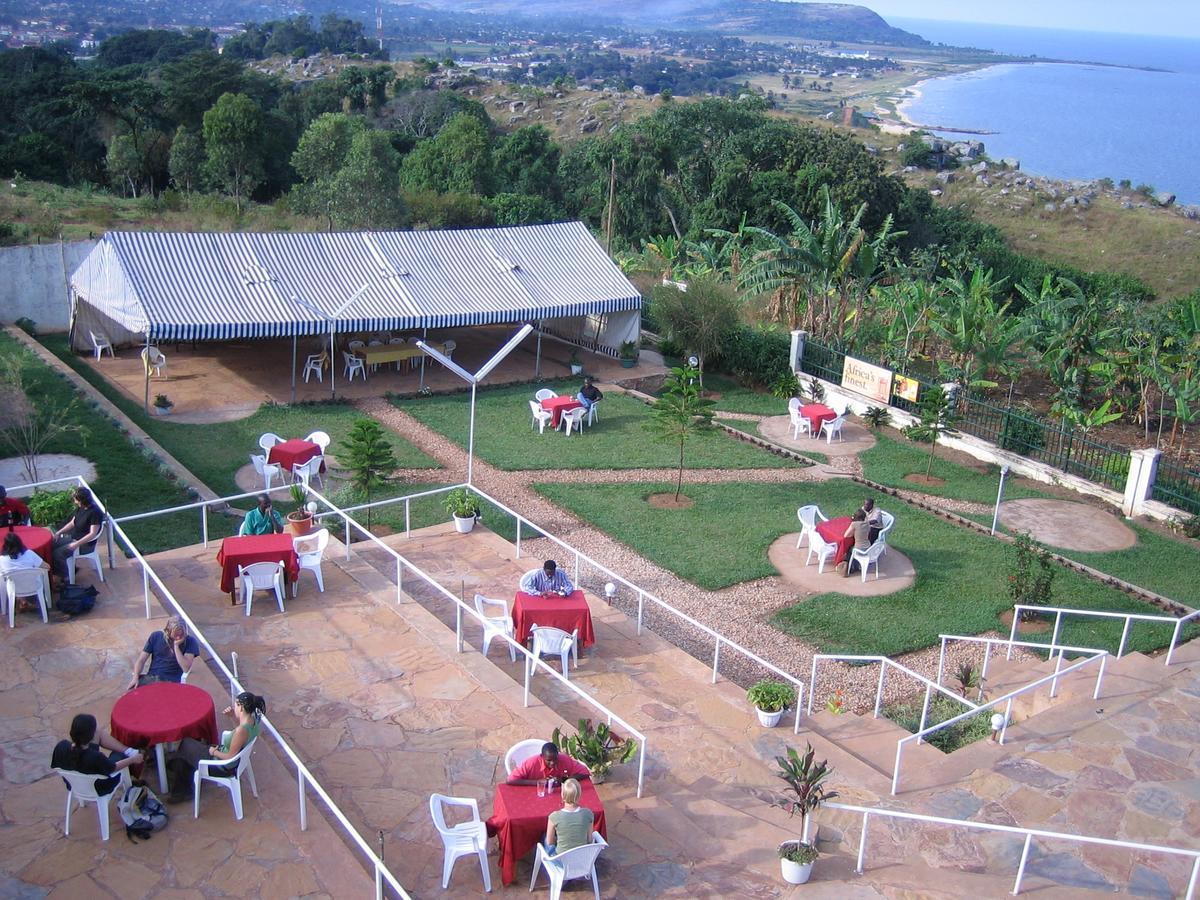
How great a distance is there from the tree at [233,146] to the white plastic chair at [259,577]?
4010cm

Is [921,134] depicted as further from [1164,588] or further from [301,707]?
[301,707]

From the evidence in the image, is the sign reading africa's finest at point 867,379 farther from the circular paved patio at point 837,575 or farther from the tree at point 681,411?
the circular paved patio at point 837,575

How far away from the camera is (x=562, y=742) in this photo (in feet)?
31.0

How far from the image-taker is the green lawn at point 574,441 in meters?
20.4

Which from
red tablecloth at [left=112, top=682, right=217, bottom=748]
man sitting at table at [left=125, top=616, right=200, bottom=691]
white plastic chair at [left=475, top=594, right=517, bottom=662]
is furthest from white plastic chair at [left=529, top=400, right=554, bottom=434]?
red tablecloth at [left=112, top=682, right=217, bottom=748]

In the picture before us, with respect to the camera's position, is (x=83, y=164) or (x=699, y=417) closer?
(x=699, y=417)

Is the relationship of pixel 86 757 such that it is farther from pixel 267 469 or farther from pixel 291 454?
pixel 291 454

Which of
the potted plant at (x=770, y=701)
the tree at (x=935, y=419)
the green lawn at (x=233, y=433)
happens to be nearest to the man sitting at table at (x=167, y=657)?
the potted plant at (x=770, y=701)

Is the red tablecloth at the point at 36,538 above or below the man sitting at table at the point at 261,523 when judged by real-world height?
above

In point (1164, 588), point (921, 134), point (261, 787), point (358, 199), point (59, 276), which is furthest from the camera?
point (921, 134)

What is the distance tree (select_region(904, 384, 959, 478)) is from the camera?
2014 centimetres

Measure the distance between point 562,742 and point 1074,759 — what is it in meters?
5.02

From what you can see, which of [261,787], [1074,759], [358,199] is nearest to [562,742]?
[261,787]

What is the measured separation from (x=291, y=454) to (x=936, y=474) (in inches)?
462
